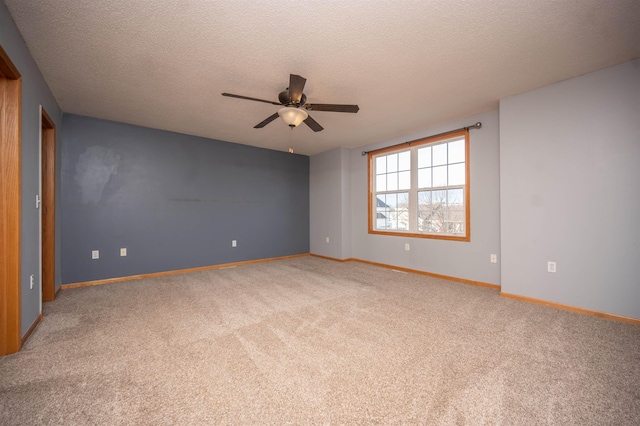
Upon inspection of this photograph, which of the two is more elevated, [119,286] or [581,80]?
[581,80]

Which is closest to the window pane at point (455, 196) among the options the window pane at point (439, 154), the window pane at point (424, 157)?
the window pane at point (439, 154)

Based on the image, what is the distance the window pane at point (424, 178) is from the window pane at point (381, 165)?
808 mm

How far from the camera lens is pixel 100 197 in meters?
3.95

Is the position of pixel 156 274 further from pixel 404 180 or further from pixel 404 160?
pixel 404 160

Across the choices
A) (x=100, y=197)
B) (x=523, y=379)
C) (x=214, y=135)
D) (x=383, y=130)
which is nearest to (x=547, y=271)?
(x=523, y=379)

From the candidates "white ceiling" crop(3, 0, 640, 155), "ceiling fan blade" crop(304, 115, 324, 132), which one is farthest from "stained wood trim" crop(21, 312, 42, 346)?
"ceiling fan blade" crop(304, 115, 324, 132)

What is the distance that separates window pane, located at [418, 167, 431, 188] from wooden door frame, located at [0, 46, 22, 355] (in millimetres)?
4789

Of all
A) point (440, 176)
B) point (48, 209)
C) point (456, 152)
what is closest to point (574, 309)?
point (440, 176)

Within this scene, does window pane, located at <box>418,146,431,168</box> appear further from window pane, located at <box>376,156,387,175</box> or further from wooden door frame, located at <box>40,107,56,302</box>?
wooden door frame, located at <box>40,107,56,302</box>

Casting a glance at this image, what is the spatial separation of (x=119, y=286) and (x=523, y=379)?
15.4 ft

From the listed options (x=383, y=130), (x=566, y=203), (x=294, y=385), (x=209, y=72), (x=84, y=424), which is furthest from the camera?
(x=383, y=130)

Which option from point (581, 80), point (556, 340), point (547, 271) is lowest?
point (556, 340)

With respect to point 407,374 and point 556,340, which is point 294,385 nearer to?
point 407,374

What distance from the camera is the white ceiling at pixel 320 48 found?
5.99 ft
